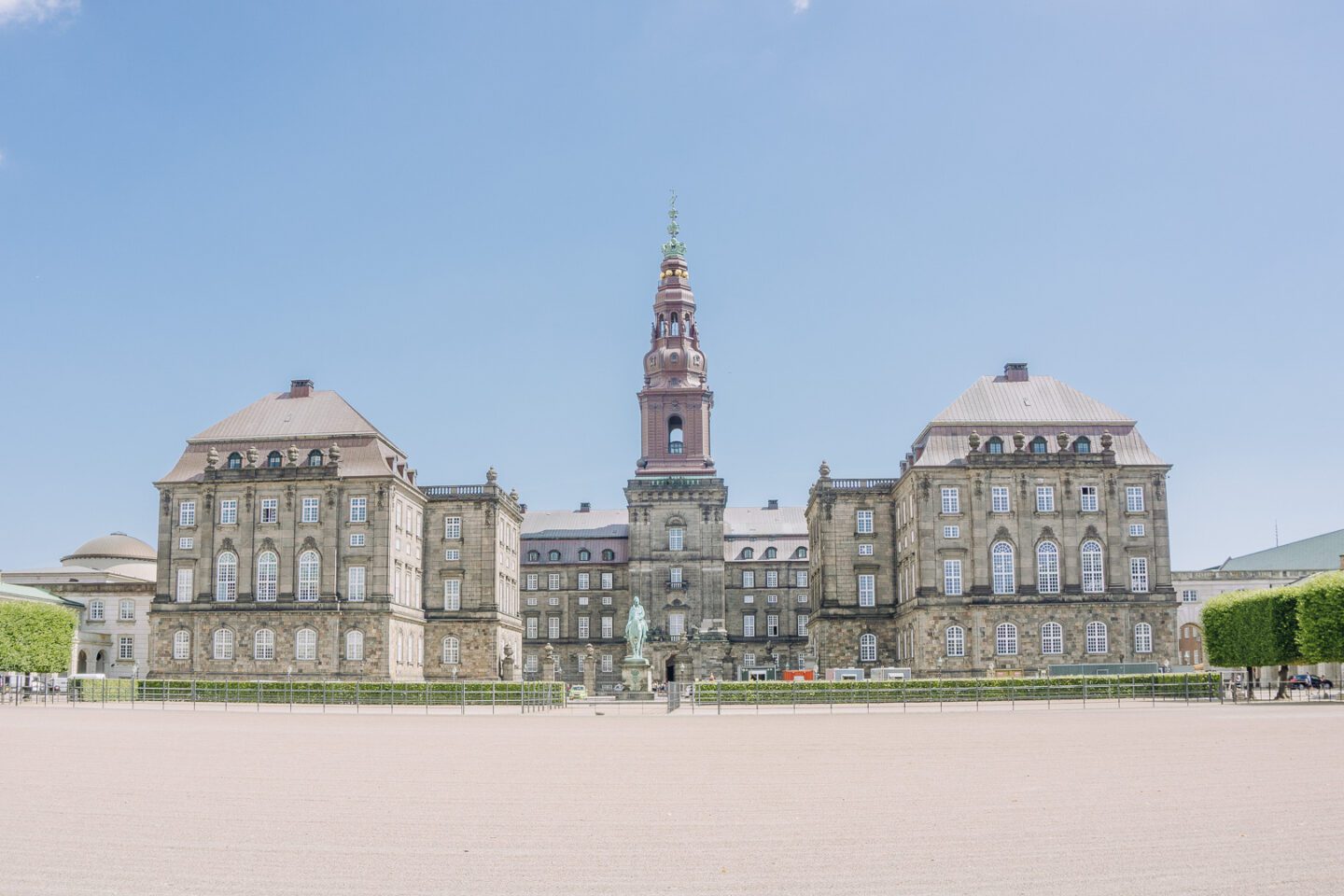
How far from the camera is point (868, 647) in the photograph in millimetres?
95875

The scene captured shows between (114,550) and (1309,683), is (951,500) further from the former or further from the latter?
(114,550)

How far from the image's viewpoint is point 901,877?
14742mm

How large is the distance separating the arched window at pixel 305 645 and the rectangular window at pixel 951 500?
133 feet

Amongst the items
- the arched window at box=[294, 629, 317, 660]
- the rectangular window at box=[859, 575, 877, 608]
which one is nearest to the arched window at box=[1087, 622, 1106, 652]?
the rectangular window at box=[859, 575, 877, 608]

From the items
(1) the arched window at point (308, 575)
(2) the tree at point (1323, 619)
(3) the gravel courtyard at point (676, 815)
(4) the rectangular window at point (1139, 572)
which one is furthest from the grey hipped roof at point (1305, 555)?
(3) the gravel courtyard at point (676, 815)

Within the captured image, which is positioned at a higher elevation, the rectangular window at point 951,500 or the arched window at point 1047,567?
the rectangular window at point 951,500

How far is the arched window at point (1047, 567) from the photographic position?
85.6m

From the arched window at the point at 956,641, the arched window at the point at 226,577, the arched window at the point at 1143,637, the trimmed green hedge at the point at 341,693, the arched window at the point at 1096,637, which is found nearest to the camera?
the trimmed green hedge at the point at 341,693

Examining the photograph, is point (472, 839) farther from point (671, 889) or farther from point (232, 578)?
point (232, 578)

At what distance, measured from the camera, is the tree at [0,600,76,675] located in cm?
8012

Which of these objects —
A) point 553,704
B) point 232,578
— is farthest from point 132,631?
point 553,704

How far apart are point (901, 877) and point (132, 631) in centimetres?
9733

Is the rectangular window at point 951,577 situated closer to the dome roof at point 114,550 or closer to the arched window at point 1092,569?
the arched window at point 1092,569

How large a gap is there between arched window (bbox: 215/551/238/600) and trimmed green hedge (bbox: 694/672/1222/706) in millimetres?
37872
